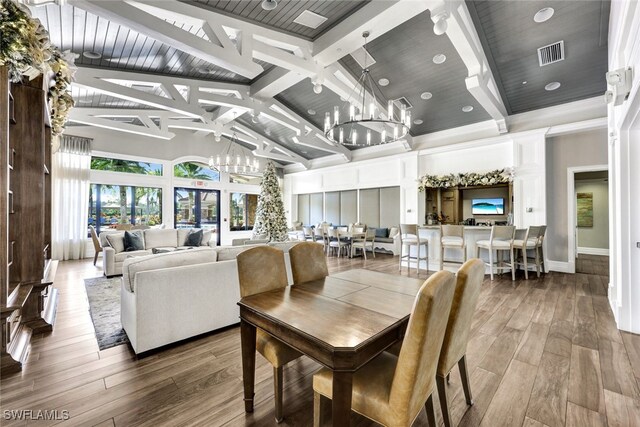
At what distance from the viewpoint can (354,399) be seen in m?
1.18

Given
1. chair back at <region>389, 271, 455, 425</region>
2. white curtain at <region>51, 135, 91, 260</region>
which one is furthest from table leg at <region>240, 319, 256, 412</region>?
white curtain at <region>51, 135, 91, 260</region>

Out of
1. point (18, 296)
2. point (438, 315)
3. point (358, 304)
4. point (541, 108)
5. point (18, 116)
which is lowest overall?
point (18, 296)

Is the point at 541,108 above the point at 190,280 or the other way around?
above

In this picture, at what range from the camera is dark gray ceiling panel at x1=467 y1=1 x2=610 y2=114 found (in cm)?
369

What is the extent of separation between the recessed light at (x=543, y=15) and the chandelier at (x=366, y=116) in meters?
2.05

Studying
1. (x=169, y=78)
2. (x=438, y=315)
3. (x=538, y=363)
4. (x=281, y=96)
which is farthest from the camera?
(x=281, y=96)

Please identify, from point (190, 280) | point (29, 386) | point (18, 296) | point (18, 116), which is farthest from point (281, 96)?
point (29, 386)

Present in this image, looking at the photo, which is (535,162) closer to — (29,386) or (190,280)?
(190,280)

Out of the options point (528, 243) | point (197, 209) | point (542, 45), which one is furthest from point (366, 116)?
point (197, 209)

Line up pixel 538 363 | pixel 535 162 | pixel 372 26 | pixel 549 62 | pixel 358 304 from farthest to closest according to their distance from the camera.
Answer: pixel 535 162 → pixel 549 62 → pixel 372 26 → pixel 538 363 → pixel 358 304

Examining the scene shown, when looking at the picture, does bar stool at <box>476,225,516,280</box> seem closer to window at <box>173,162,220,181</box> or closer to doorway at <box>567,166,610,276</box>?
doorway at <box>567,166,610,276</box>

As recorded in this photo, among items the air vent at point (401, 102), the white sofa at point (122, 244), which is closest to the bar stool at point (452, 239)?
the air vent at point (401, 102)

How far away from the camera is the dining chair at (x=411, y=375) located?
37.6 inches

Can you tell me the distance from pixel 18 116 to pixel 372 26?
3.99 metres
